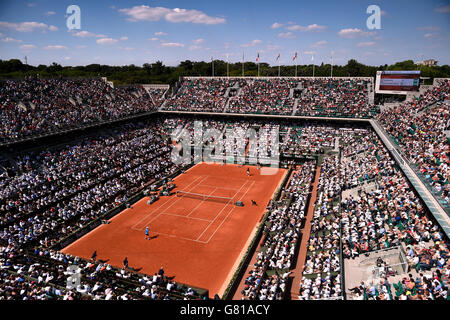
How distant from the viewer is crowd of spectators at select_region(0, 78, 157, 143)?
37.0m

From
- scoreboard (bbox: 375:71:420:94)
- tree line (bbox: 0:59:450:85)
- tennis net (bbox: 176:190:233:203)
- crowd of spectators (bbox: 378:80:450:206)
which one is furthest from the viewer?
tree line (bbox: 0:59:450:85)

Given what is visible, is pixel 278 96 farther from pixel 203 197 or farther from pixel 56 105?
pixel 56 105

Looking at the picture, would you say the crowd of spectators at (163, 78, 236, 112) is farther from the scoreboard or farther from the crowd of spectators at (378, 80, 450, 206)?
the crowd of spectators at (378, 80, 450, 206)

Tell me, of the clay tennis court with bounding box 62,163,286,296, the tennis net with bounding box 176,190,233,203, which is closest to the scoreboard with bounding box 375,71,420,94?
the clay tennis court with bounding box 62,163,286,296

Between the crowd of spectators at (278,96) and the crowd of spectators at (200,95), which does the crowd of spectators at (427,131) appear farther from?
the crowd of spectators at (200,95)

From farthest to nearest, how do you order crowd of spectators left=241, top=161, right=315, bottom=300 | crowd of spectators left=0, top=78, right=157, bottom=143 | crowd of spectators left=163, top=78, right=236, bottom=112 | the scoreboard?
crowd of spectators left=163, top=78, right=236, bottom=112
the scoreboard
crowd of spectators left=0, top=78, right=157, bottom=143
crowd of spectators left=241, top=161, right=315, bottom=300

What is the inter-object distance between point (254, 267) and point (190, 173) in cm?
2336

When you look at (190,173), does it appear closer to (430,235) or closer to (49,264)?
(49,264)

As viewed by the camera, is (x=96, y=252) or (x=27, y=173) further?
(x=27, y=173)

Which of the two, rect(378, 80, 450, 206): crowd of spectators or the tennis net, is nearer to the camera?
rect(378, 80, 450, 206): crowd of spectators

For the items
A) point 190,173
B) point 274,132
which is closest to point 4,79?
point 190,173

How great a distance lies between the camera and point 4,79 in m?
42.9

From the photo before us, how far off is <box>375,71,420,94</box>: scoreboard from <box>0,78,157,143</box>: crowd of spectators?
129 feet
